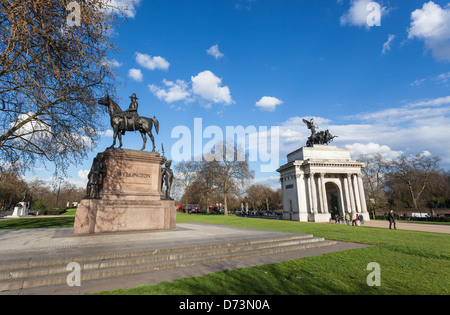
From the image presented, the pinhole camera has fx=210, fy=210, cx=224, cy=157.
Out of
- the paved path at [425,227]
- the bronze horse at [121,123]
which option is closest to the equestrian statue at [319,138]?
the paved path at [425,227]

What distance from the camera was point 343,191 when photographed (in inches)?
1599

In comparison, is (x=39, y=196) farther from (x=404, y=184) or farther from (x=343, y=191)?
(x=404, y=184)

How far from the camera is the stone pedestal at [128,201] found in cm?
998

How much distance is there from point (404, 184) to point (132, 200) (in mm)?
69939

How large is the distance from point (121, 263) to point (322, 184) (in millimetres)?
39133

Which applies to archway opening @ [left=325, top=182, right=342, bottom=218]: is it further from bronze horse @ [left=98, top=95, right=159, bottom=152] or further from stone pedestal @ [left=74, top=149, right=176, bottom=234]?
bronze horse @ [left=98, top=95, right=159, bottom=152]

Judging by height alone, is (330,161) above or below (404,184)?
above

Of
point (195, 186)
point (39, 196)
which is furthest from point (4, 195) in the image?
point (195, 186)

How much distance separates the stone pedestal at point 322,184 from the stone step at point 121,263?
109ft

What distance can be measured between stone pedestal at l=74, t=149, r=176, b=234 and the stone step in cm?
502

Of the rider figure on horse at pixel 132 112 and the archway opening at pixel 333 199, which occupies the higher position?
the rider figure on horse at pixel 132 112

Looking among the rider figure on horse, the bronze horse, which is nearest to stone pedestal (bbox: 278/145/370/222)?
the bronze horse

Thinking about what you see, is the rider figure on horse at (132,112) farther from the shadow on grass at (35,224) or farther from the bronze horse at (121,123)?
the shadow on grass at (35,224)
